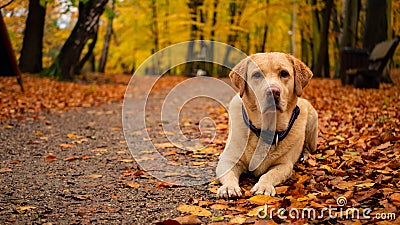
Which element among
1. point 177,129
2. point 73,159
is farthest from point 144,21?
point 73,159

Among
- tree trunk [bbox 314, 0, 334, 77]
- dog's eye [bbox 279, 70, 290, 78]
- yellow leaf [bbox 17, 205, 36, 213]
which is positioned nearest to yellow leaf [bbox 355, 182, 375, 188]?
dog's eye [bbox 279, 70, 290, 78]

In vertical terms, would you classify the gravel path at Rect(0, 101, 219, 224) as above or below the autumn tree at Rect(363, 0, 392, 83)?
below

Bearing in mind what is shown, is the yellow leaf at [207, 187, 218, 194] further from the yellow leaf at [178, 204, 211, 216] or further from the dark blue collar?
the dark blue collar

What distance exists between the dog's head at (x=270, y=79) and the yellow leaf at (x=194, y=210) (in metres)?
1.16

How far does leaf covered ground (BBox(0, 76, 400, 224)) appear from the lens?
3178mm

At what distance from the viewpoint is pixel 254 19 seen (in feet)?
95.6

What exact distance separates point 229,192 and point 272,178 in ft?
1.54

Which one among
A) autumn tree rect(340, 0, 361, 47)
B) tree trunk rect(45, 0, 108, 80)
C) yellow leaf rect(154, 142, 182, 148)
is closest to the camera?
yellow leaf rect(154, 142, 182, 148)

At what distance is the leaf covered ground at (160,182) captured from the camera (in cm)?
318

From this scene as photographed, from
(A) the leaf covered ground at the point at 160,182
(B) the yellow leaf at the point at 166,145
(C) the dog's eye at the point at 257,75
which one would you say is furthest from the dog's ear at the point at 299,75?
(B) the yellow leaf at the point at 166,145

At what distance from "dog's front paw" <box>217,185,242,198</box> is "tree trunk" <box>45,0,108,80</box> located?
1401 centimetres

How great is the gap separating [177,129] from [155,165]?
2.97 m

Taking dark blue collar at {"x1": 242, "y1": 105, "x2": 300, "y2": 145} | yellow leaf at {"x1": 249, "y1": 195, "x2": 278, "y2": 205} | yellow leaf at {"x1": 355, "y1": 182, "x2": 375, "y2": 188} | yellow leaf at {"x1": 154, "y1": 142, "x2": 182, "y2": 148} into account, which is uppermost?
dark blue collar at {"x1": 242, "y1": 105, "x2": 300, "y2": 145}

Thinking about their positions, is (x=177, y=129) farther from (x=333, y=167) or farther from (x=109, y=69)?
(x=109, y=69)
